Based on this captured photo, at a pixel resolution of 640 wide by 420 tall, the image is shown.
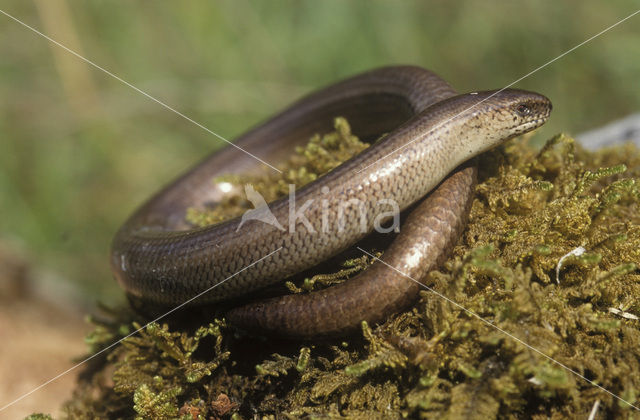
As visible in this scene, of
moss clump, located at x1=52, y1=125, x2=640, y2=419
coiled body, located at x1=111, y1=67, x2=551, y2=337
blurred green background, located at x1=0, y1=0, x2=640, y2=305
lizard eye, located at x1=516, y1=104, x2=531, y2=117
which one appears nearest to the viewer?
moss clump, located at x1=52, y1=125, x2=640, y2=419

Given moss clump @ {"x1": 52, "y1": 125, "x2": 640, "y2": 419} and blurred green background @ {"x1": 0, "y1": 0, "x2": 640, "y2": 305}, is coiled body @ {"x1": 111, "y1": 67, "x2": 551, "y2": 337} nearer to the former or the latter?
moss clump @ {"x1": 52, "y1": 125, "x2": 640, "y2": 419}

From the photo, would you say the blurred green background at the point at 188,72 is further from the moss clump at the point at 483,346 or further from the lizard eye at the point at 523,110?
the moss clump at the point at 483,346

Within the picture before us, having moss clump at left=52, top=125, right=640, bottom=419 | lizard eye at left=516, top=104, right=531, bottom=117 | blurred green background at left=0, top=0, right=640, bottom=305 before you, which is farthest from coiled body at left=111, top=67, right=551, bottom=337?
blurred green background at left=0, top=0, right=640, bottom=305

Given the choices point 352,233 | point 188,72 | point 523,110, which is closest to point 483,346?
point 352,233

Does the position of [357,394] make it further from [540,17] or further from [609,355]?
[540,17]

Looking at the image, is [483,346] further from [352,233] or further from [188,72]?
[188,72]

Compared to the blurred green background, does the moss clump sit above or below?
below

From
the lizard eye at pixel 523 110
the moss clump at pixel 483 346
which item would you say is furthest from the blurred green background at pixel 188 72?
the moss clump at pixel 483 346
